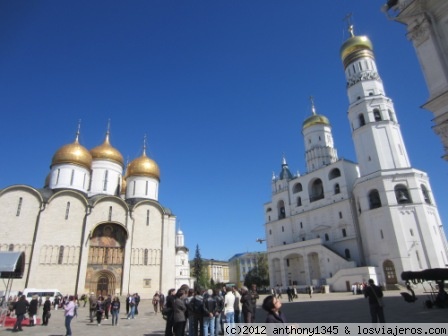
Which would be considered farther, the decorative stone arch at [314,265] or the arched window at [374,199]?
the decorative stone arch at [314,265]

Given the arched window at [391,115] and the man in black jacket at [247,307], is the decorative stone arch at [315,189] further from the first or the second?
the man in black jacket at [247,307]

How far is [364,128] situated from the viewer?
35094mm

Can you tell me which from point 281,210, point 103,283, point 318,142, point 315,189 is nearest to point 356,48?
point 318,142

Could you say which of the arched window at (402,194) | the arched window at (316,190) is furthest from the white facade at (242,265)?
the arched window at (402,194)

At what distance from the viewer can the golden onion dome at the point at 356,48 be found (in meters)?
38.0

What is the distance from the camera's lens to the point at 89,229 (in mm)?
28547

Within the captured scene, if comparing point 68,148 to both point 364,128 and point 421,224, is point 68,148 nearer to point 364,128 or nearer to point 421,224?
point 364,128

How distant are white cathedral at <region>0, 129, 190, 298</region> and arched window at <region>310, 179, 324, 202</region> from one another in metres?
20.9

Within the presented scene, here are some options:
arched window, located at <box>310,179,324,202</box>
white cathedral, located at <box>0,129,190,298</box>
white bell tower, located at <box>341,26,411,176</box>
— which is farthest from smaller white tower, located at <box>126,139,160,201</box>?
white bell tower, located at <box>341,26,411,176</box>

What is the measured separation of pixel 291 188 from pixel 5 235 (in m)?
35.5

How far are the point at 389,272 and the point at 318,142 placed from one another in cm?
2282

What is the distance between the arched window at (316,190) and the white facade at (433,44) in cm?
3259

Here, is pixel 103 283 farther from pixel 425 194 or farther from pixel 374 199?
pixel 425 194

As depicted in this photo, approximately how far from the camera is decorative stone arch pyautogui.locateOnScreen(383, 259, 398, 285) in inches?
1142
